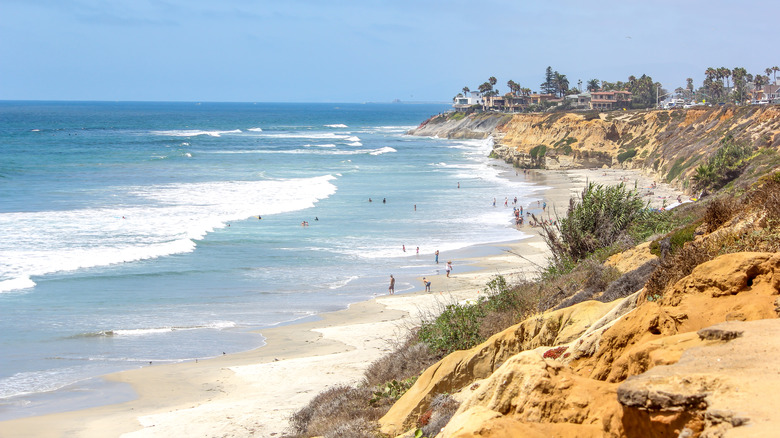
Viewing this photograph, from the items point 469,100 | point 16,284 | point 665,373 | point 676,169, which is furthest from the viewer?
point 469,100

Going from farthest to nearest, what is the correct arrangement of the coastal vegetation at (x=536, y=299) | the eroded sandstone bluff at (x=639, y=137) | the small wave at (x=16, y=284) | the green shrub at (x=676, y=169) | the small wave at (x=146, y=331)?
the green shrub at (x=676, y=169), the eroded sandstone bluff at (x=639, y=137), the small wave at (x=16, y=284), the small wave at (x=146, y=331), the coastal vegetation at (x=536, y=299)

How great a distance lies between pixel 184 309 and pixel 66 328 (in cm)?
348

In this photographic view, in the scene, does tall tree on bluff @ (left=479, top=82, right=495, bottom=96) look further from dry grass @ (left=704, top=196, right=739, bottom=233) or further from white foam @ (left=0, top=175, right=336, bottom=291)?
dry grass @ (left=704, top=196, right=739, bottom=233)

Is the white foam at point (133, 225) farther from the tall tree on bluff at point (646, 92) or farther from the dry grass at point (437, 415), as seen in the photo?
the tall tree on bluff at point (646, 92)

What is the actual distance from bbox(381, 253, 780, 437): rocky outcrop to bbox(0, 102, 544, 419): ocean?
12705mm

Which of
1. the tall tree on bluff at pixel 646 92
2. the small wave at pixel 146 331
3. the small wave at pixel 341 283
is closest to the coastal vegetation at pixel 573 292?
the small wave at pixel 146 331

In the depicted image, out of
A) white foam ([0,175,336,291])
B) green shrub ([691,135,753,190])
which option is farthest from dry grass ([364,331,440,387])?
green shrub ([691,135,753,190])

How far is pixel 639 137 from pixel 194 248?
5168 centimetres

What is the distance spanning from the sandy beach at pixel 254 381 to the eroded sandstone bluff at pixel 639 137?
102 feet

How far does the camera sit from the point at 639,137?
7081cm

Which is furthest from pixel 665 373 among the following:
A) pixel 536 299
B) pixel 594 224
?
pixel 594 224

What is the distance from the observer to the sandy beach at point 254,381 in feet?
46.1

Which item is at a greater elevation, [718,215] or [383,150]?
[718,215]

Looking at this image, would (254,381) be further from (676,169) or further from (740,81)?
(740,81)
